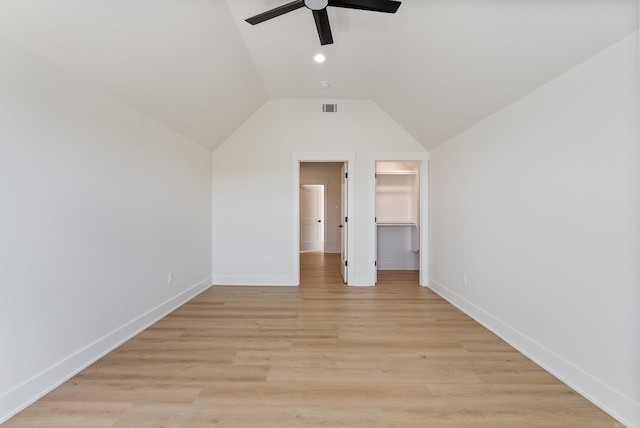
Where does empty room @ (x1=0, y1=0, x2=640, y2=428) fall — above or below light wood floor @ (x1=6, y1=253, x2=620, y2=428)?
above

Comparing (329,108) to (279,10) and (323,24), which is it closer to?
(323,24)

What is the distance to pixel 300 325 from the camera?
2.67m

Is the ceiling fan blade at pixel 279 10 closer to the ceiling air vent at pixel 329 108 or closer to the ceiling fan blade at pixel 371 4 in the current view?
the ceiling fan blade at pixel 371 4

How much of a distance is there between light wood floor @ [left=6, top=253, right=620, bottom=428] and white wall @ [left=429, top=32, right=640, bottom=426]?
0.24m

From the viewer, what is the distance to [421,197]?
4109 millimetres

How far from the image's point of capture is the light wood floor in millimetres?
1471

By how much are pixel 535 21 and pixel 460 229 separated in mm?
2116

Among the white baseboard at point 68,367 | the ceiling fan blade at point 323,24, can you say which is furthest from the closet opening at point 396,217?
the white baseboard at point 68,367

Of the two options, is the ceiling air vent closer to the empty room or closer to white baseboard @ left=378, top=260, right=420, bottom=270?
the empty room

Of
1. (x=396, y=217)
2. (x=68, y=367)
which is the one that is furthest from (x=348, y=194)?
(x=68, y=367)

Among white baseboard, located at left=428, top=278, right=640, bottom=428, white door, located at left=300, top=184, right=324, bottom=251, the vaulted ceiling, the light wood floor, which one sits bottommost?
the light wood floor

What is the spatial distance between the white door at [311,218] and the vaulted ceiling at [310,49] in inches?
192

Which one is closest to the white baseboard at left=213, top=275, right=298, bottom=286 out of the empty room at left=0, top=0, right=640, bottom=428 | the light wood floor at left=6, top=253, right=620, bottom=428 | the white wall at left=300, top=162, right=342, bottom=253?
the empty room at left=0, top=0, right=640, bottom=428

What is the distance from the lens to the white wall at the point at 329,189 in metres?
7.48
